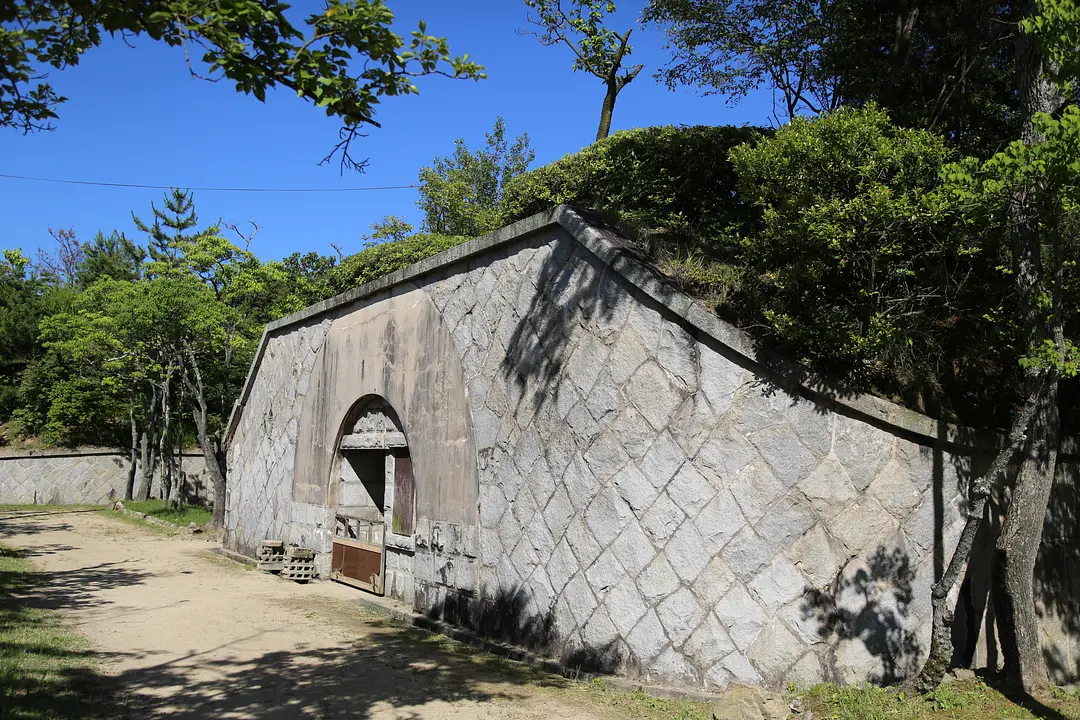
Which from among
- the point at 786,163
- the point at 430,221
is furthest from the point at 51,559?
the point at 430,221

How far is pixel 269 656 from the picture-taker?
644 centimetres

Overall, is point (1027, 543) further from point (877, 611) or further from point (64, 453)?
point (64, 453)

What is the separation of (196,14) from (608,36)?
439 inches

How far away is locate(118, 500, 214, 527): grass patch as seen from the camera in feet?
60.1

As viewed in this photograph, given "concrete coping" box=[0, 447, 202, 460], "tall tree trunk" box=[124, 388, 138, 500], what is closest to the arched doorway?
"tall tree trunk" box=[124, 388, 138, 500]

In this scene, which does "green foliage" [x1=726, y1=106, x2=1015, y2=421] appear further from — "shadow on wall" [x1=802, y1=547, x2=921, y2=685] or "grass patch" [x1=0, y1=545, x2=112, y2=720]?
"grass patch" [x1=0, y1=545, x2=112, y2=720]

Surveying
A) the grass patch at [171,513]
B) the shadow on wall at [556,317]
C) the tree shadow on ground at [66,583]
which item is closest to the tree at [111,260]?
the grass patch at [171,513]

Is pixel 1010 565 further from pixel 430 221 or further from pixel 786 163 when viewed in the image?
pixel 430 221

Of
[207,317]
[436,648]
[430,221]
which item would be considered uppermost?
[430,221]

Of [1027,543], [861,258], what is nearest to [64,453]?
[861,258]

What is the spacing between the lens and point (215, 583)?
10266mm

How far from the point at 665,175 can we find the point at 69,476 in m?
23.2

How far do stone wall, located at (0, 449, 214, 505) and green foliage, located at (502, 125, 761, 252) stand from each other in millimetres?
18875

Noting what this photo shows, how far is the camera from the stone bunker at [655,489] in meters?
4.99
